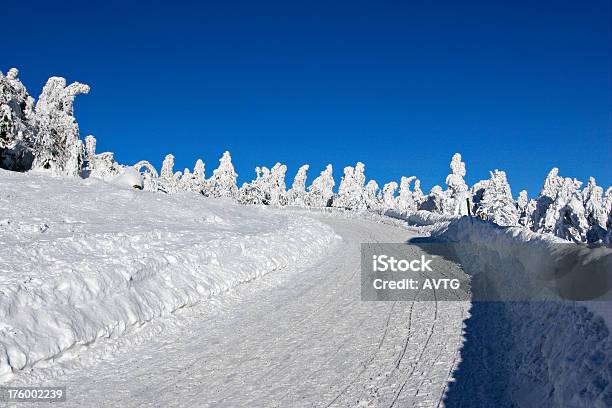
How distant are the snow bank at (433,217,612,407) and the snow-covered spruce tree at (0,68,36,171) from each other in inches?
1300

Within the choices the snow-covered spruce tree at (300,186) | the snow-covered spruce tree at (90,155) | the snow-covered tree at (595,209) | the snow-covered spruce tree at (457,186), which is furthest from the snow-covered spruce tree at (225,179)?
the snow-covered tree at (595,209)

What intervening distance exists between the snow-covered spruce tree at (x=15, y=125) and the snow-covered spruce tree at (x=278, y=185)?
202ft

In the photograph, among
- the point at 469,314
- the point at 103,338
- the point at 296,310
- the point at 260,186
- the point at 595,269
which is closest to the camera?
the point at 595,269

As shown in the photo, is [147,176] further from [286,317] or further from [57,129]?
[286,317]

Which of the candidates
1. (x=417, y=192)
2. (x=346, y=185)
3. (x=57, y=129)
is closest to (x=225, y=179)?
(x=346, y=185)

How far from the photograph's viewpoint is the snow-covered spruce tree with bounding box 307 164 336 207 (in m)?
103

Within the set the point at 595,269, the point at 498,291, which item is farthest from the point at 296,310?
the point at 595,269

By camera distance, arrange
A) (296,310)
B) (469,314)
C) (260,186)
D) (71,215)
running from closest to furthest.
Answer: (469,314), (296,310), (71,215), (260,186)

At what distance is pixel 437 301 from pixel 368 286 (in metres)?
2.40

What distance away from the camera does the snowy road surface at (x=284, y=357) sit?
660cm

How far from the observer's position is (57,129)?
4031 cm

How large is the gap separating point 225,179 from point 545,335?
88554 millimetres

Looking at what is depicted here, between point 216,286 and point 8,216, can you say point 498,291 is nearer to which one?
point 216,286

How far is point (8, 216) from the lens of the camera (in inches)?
637
